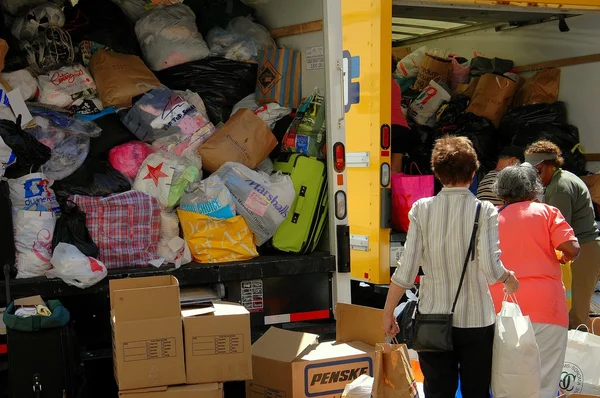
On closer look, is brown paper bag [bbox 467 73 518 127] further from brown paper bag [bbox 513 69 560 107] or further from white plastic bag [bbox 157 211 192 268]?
white plastic bag [bbox 157 211 192 268]

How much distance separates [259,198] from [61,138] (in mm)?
1098

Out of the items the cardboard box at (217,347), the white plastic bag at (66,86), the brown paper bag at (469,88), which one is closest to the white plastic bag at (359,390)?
the cardboard box at (217,347)

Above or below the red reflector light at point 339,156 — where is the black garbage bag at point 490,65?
above

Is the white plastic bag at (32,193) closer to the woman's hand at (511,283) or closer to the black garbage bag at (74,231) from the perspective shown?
the black garbage bag at (74,231)

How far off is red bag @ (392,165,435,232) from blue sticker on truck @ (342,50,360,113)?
60 cm

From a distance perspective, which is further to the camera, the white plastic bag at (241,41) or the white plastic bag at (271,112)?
the white plastic bag at (241,41)

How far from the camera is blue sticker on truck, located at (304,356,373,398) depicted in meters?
3.56

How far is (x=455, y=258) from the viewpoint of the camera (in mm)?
3119

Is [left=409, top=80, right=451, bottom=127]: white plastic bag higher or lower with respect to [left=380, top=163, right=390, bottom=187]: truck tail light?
higher

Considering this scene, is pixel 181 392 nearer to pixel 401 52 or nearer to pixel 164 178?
pixel 164 178

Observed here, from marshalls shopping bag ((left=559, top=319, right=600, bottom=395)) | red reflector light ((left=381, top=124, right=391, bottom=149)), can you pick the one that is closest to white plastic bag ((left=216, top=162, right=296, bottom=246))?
red reflector light ((left=381, top=124, right=391, bottom=149))

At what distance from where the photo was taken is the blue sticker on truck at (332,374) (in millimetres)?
3564

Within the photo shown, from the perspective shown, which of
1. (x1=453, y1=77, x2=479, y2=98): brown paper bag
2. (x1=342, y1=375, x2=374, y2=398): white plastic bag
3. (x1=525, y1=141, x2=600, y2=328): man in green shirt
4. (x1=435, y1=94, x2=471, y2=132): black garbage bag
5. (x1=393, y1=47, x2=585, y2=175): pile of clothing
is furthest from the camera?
(x1=453, y1=77, x2=479, y2=98): brown paper bag

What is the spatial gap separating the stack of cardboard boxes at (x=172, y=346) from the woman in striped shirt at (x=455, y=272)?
71cm
